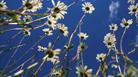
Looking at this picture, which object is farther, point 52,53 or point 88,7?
point 88,7

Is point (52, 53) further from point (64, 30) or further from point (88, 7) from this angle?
point (88, 7)

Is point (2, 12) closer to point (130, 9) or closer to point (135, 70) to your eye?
point (135, 70)

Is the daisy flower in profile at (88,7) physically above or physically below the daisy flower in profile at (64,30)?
above

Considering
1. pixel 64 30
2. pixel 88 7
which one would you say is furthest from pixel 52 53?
pixel 88 7

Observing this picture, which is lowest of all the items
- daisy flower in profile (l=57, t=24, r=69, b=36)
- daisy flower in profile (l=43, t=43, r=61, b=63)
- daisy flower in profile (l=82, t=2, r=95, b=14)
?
daisy flower in profile (l=43, t=43, r=61, b=63)

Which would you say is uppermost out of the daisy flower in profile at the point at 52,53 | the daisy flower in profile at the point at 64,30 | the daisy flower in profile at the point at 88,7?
the daisy flower in profile at the point at 88,7

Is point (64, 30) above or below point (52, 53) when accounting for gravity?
above

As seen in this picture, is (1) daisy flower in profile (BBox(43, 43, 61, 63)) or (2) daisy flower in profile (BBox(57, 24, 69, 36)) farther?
(2) daisy flower in profile (BBox(57, 24, 69, 36))

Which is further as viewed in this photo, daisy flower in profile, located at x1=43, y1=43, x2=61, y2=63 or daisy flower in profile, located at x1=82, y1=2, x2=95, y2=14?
daisy flower in profile, located at x1=82, y1=2, x2=95, y2=14

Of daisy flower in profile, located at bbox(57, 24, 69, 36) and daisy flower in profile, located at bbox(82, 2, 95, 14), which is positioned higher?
daisy flower in profile, located at bbox(82, 2, 95, 14)

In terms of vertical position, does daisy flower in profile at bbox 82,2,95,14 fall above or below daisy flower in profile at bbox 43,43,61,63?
above

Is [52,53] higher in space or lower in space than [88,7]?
lower
